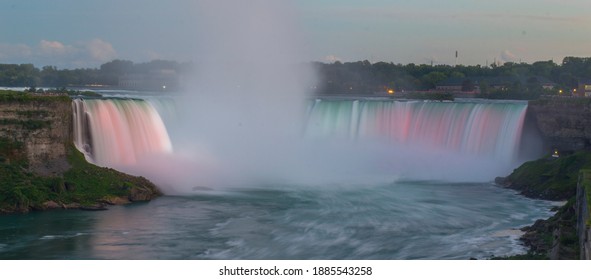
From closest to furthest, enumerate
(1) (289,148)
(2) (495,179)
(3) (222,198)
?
(3) (222,198), (2) (495,179), (1) (289,148)

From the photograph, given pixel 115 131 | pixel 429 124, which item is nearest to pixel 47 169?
pixel 115 131

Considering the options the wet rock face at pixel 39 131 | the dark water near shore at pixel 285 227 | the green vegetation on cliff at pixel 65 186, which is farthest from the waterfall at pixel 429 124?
the wet rock face at pixel 39 131

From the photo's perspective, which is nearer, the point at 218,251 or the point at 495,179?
the point at 218,251

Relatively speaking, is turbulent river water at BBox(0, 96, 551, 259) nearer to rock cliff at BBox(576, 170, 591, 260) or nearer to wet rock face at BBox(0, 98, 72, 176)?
wet rock face at BBox(0, 98, 72, 176)

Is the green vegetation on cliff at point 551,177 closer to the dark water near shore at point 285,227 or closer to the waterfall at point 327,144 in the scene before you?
the dark water near shore at point 285,227
